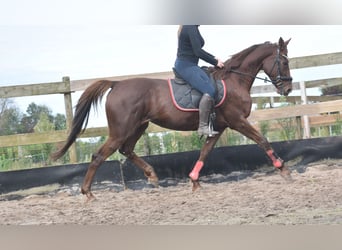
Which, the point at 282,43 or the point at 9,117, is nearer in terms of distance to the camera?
the point at 282,43

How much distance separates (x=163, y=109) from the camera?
5.52 feet

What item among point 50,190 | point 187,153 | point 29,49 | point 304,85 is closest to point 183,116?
point 187,153

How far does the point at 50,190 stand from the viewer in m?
1.63

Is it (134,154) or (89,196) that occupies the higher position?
(134,154)

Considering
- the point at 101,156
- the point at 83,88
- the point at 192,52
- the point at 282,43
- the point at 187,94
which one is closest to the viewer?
the point at 282,43

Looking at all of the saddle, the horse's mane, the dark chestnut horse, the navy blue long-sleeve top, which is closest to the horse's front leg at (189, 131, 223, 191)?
the dark chestnut horse

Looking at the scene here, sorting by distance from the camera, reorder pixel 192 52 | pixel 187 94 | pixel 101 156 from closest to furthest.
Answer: pixel 192 52, pixel 101 156, pixel 187 94

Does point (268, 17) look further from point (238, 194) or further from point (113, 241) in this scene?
point (238, 194)

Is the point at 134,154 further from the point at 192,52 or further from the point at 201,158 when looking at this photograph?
the point at 192,52

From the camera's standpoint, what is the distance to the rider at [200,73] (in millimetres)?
1286

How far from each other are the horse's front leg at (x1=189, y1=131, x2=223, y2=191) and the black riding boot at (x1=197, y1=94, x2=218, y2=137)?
0.05 meters

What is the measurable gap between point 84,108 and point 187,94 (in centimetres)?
41

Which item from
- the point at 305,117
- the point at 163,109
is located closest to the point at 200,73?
the point at 163,109

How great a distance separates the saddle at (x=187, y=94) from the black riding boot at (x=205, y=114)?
0.05 metres
